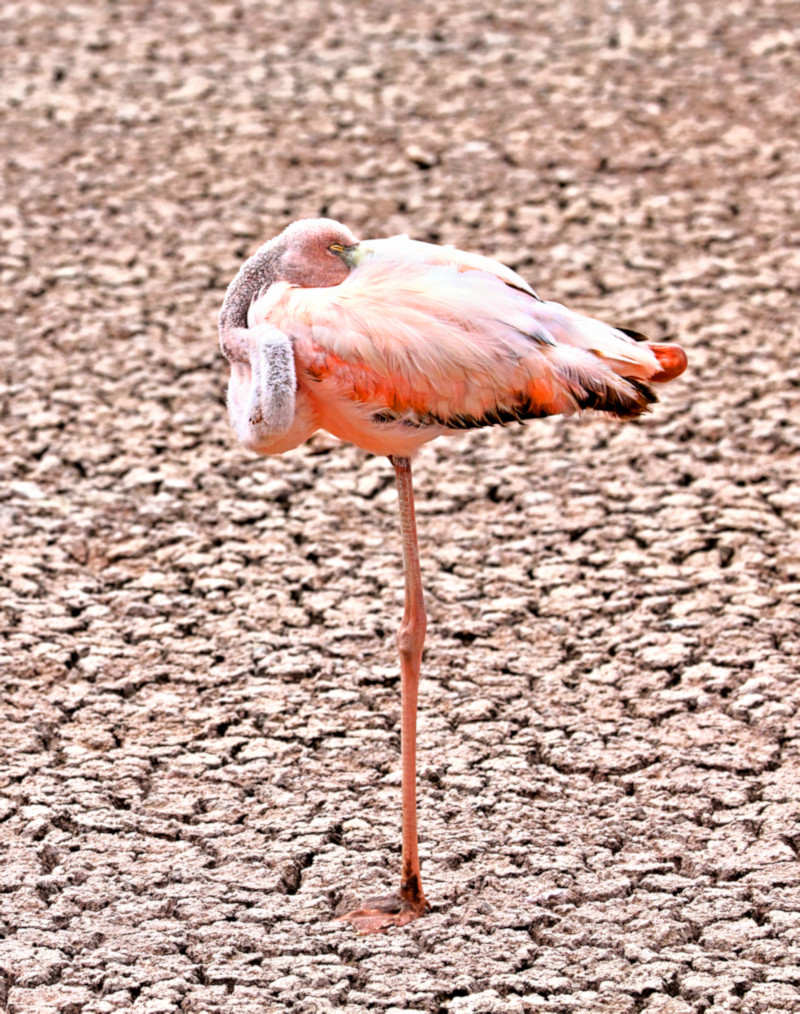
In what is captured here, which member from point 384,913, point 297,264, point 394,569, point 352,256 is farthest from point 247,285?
point 394,569

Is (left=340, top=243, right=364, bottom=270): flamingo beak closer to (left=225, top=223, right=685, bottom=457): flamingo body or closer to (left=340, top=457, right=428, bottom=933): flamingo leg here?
(left=225, top=223, right=685, bottom=457): flamingo body

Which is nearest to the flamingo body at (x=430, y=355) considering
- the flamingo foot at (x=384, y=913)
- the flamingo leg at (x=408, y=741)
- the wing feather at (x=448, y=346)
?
the wing feather at (x=448, y=346)

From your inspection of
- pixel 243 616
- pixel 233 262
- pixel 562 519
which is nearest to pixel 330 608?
pixel 243 616

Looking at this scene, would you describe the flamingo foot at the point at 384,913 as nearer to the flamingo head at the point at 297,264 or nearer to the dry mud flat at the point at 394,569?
the dry mud flat at the point at 394,569

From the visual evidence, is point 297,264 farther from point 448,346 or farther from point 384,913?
point 384,913

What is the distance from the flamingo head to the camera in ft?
12.1

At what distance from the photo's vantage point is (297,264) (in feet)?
12.1

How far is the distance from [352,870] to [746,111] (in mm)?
5910

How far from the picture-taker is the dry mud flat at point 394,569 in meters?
3.64

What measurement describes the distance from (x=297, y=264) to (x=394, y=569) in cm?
177

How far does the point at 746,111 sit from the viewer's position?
27.6 ft

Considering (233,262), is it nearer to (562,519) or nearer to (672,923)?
(562,519)

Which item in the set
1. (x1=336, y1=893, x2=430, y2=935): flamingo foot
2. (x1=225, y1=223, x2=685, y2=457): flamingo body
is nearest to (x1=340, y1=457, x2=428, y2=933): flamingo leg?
(x1=336, y1=893, x2=430, y2=935): flamingo foot

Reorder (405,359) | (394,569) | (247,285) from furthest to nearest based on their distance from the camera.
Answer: (394,569)
(247,285)
(405,359)
